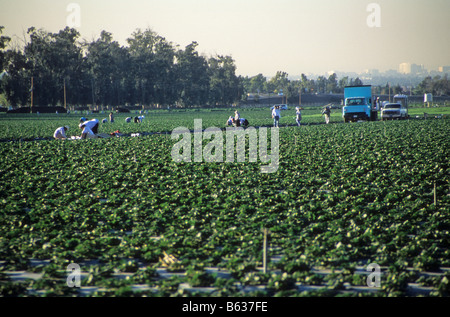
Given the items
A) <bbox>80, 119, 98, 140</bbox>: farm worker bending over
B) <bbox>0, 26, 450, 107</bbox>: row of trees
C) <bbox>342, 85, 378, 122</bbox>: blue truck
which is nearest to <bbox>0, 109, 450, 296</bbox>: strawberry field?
<bbox>80, 119, 98, 140</bbox>: farm worker bending over

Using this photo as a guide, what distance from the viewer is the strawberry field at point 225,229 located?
235 inches

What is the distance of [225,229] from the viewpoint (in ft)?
27.5

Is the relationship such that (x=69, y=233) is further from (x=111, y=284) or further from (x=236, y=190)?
(x=236, y=190)

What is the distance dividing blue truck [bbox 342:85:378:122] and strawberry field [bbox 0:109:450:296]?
30.2 metres

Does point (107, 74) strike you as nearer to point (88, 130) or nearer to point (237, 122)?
point (237, 122)

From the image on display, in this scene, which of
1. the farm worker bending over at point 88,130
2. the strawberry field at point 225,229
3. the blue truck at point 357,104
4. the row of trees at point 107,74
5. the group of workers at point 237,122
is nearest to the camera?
the strawberry field at point 225,229

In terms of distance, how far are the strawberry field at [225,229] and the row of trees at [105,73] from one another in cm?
8605

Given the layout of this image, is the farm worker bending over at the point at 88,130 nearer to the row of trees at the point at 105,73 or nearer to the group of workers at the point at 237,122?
the group of workers at the point at 237,122

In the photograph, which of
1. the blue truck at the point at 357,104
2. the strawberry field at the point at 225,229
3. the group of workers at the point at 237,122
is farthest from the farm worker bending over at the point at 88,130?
the blue truck at the point at 357,104

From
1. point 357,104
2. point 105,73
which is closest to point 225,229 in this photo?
point 357,104

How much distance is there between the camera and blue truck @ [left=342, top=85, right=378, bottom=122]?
4544 centimetres

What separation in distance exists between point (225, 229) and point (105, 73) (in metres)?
105

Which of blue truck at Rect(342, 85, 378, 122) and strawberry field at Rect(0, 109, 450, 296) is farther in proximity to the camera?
blue truck at Rect(342, 85, 378, 122)

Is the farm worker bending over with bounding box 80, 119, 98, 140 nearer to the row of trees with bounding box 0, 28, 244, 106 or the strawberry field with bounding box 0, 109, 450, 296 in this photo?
the strawberry field with bounding box 0, 109, 450, 296
